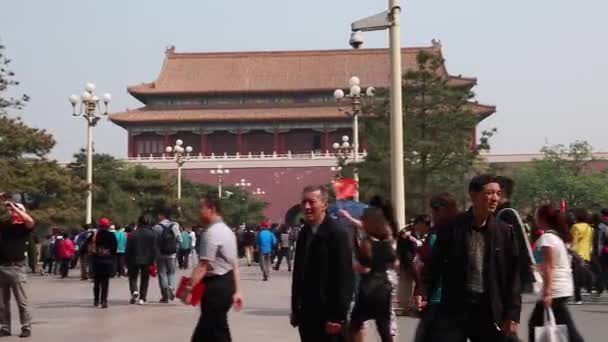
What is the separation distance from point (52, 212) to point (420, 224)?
1737 centimetres

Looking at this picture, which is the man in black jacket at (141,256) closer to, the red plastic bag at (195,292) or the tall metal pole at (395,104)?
the tall metal pole at (395,104)

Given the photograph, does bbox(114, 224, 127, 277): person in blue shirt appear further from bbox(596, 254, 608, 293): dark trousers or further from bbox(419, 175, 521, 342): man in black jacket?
bbox(419, 175, 521, 342): man in black jacket

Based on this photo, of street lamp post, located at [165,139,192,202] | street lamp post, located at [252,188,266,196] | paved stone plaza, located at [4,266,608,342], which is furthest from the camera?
street lamp post, located at [252,188,266,196]

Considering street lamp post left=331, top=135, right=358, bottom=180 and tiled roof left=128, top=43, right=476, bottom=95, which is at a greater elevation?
tiled roof left=128, top=43, right=476, bottom=95

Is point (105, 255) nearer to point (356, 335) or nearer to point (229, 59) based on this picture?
point (356, 335)

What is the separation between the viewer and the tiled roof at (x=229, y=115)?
61.8 meters

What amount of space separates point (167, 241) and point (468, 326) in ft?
33.5

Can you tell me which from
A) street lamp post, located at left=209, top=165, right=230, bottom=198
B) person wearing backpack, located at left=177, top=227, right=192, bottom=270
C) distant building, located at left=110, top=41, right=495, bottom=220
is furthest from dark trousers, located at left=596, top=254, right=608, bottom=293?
street lamp post, located at left=209, top=165, right=230, bottom=198

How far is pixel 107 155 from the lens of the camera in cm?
5134

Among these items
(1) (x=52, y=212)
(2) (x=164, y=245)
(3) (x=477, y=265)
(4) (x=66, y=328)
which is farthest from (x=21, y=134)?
(3) (x=477, y=265)

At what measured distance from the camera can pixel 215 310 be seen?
6859mm

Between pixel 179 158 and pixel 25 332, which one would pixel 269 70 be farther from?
pixel 25 332

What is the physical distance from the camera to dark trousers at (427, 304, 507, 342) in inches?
211

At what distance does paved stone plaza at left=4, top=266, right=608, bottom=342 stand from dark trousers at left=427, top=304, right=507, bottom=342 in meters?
4.55
